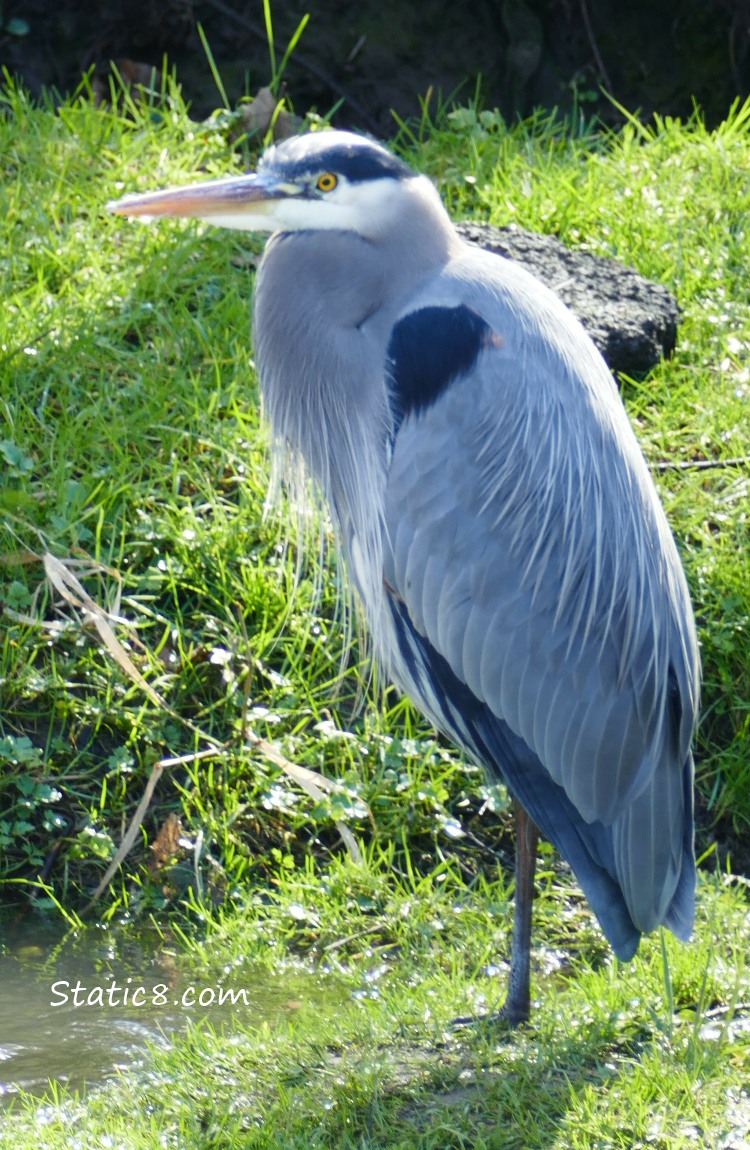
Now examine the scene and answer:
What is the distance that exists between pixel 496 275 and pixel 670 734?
1036 millimetres

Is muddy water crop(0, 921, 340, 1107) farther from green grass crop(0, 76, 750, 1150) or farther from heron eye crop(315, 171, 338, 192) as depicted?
heron eye crop(315, 171, 338, 192)

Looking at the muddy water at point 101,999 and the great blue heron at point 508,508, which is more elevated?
the great blue heron at point 508,508

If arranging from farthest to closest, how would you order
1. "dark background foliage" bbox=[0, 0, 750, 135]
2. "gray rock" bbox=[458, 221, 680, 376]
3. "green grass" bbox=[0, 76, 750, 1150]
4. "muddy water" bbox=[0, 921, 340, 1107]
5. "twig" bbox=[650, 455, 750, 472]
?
"dark background foliage" bbox=[0, 0, 750, 135], "gray rock" bbox=[458, 221, 680, 376], "twig" bbox=[650, 455, 750, 472], "muddy water" bbox=[0, 921, 340, 1107], "green grass" bbox=[0, 76, 750, 1150]

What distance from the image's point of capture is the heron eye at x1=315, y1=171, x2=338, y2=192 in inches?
109

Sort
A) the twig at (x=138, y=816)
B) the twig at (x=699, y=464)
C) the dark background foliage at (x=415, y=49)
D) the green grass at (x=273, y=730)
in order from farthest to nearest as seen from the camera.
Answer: the dark background foliage at (x=415, y=49) < the twig at (x=699, y=464) < the twig at (x=138, y=816) < the green grass at (x=273, y=730)

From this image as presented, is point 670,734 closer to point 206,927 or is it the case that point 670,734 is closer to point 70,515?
point 206,927

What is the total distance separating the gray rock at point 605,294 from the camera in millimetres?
4266

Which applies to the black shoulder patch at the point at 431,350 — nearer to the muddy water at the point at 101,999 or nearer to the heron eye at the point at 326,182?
the heron eye at the point at 326,182

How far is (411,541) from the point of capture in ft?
9.16

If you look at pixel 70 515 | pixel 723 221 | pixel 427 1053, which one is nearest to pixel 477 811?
pixel 427 1053

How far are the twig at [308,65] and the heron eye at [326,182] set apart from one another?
3261 mm

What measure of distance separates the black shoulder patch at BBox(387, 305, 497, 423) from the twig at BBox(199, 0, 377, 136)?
3.41 metres

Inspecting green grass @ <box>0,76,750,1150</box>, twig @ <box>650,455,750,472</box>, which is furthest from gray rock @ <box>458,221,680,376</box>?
twig @ <box>650,455,750,472</box>

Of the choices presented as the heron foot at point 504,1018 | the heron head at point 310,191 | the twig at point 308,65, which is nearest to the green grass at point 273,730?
the heron foot at point 504,1018
